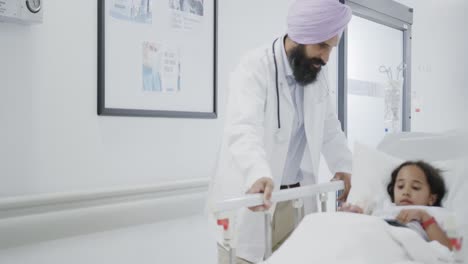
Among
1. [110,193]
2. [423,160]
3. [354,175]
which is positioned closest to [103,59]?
[110,193]

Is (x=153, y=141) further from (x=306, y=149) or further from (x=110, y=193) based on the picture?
(x=306, y=149)

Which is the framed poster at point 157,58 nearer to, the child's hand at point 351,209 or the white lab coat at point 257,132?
the white lab coat at point 257,132

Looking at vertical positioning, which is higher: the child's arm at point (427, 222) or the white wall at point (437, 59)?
the white wall at point (437, 59)

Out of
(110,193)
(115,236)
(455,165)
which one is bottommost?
(115,236)

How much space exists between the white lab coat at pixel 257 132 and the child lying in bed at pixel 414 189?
299 mm

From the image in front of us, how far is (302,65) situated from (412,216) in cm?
64

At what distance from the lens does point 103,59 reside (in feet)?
5.81

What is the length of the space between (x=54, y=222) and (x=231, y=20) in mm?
1259

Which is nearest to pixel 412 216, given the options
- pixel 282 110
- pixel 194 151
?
pixel 282 110

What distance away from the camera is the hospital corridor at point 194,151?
1.36 m

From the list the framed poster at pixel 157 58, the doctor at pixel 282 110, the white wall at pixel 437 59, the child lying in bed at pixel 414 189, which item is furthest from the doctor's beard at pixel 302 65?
the white wall at pixel 437 59

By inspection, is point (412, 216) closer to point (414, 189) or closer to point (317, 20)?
point (414, 189)

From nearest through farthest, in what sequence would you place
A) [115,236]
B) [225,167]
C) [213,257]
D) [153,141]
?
1. [225,167]
2. [115,236]
3. [153,141]
4. [213,257]

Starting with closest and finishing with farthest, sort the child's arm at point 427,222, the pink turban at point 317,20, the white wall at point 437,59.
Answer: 1. the child's arm at point 427,222
2. the pink turban at point 317,20
3. the white wall at point 437,59
